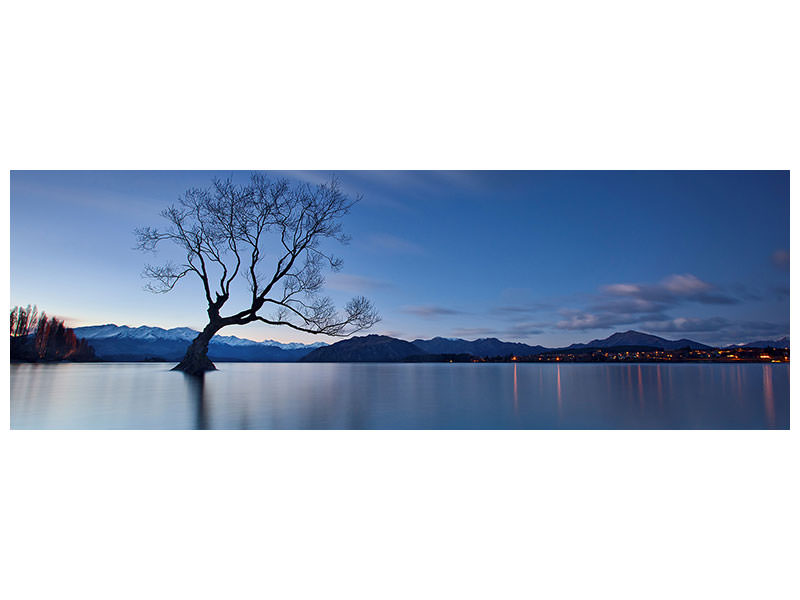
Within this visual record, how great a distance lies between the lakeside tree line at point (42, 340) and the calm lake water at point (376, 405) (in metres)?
0.51

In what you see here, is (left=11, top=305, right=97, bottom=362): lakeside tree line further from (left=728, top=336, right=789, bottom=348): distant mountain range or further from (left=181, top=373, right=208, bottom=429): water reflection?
(left=728, top=336, right=789, bottom=348): distant mountain range

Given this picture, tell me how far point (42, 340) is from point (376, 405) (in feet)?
18.8

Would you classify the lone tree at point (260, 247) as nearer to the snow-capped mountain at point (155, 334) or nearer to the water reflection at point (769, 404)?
the snow-capped mountain at point (155, 334)

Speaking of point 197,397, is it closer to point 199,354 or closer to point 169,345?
point 199,354

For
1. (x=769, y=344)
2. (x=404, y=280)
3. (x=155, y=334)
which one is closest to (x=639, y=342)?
(x=769, y=344)

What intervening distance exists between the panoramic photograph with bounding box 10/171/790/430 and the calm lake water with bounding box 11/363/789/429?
0.24 feet

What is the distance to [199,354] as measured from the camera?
7.73m

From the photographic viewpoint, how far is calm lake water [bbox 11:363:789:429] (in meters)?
4.37

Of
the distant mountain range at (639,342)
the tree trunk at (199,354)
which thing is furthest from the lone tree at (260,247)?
the distant mountain range at (639,342)

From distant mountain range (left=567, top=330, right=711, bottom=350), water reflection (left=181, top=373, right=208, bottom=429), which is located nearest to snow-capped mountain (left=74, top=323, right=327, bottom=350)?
water reflection (left=181, top=373, right=208, bottom=429)

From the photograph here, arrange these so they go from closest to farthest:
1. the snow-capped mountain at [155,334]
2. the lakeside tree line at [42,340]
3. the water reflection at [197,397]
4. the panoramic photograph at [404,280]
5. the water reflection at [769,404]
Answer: the water reflection at [197,397]
the water reflection at [769,404]
the panoramic photograph at [404,280]
the lakeside tree line at [42,340]
the snow-capped mountain at [155,334]

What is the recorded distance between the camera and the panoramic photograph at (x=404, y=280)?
19.4 feet
